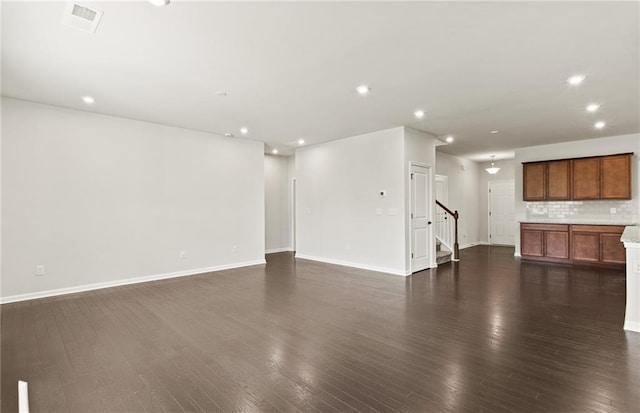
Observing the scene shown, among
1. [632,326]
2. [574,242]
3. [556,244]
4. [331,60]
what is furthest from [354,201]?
[574,242]

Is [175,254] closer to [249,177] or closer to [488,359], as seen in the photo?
[249,177]

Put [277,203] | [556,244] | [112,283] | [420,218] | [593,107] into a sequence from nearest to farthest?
[593,107] → [112,283] → [420,218] → [556,244] → [277,203]

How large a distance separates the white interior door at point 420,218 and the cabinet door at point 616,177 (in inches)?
151

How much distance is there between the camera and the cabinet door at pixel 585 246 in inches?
260

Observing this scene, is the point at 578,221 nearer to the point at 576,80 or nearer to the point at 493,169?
the point at 493,169

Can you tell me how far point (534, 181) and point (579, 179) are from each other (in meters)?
0.86

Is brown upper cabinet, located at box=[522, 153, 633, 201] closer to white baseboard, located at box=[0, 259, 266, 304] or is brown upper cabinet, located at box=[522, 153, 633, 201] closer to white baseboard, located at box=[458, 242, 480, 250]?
white baseboard, located at box=[458, 242, 480, 250]

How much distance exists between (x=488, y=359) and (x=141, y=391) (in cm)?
279

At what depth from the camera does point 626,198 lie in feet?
20.9

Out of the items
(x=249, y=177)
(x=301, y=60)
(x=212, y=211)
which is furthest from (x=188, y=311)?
(x=249, y=177)

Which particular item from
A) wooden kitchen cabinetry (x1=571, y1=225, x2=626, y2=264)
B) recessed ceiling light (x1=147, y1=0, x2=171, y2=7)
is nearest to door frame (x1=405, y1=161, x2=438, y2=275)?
wooden kitchen cabinetry (x1=571, y1=225, x2=626, y2=264)

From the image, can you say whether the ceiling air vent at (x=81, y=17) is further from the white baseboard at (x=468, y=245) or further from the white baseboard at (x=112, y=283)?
the white baseboard at (x=468, y=245)

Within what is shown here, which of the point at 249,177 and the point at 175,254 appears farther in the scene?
the point at 249,177

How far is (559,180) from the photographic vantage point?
23.6 ft
